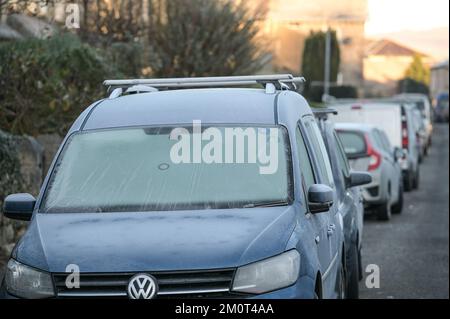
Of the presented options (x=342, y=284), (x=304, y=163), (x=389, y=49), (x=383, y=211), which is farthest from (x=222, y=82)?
(x=389, y=49)

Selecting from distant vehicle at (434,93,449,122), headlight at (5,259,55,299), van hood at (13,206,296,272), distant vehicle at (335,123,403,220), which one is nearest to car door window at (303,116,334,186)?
van hood at (13,206,296,272)

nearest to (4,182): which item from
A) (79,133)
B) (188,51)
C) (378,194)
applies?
(79,133)

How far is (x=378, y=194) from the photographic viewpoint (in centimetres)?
1731

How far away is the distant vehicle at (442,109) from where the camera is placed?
Result: 78.4 m

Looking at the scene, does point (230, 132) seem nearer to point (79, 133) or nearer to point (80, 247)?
point (79, 133)

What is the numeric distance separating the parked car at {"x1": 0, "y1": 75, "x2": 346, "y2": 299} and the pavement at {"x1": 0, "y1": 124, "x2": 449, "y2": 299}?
302 cm

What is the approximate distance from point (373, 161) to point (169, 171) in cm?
1137

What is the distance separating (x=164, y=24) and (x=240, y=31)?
A: 179 centimetres

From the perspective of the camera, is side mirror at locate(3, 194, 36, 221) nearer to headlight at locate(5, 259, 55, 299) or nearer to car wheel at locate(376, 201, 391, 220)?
headlight at locate(5, 259, 55, 299)

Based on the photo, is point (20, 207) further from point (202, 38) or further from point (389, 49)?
point (389, 49)

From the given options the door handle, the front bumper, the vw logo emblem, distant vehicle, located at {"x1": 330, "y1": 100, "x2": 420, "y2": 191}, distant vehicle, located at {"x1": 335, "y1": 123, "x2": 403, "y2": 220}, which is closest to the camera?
the vw logo emblem

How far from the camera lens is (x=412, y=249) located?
46.5 ft

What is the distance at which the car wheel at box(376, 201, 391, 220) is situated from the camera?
17.8 meters

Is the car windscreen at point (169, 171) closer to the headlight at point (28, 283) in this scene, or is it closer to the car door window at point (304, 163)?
the car door window at point (304, 163)
